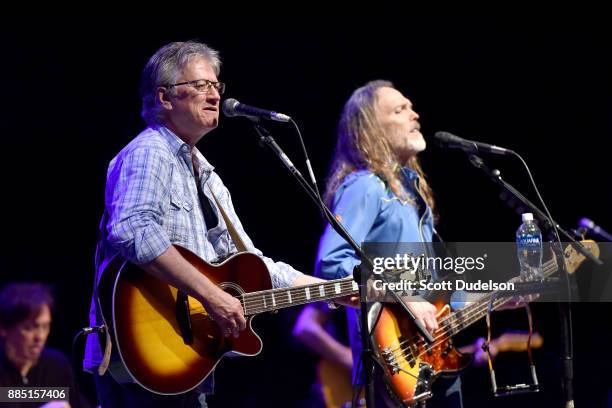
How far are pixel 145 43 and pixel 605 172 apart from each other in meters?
3.56

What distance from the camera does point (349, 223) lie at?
4.13 metres

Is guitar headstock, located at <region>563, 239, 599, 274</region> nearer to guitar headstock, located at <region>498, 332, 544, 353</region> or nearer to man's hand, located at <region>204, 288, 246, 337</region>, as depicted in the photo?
guitar headstock, located at <region>498, 332, 544, 353</region>

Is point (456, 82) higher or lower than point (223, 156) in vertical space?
higher

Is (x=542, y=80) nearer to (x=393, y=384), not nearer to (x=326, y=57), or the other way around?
(x=326, y=57)

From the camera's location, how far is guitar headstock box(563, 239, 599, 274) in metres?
4.07

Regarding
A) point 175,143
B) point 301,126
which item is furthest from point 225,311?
point 301,126

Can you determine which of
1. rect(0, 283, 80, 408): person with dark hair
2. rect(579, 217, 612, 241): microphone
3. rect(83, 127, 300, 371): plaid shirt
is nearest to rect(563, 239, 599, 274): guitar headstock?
rect(579, 217, 612, 241): microphone

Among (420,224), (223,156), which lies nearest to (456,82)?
(223,156)

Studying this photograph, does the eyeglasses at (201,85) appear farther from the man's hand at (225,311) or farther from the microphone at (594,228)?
the microphone at (594,228)

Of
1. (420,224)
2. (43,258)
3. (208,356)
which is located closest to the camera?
(208,356)

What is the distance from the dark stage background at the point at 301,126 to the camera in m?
5.53

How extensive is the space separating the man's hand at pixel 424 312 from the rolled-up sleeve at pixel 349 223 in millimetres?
323

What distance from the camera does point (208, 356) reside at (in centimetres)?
315

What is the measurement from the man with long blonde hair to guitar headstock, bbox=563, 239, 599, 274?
2.32ft
